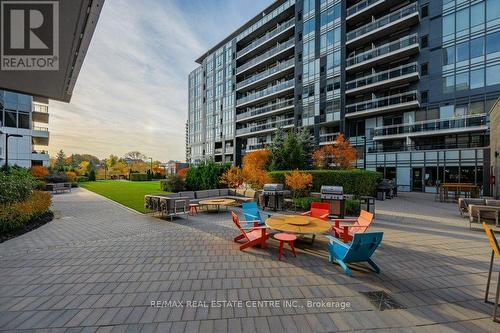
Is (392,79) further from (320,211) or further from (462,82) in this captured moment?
(320,211)

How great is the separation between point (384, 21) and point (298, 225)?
31475 mm

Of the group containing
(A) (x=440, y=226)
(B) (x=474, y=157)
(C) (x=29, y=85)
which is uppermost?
(C) (x=29, y=85)

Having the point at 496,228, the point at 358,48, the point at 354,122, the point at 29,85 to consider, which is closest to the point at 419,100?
the point at 354,122

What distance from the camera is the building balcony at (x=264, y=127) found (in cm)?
3661

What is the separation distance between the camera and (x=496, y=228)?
8.29m

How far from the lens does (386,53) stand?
2595cm

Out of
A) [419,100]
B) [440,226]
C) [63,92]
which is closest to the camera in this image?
[63,92]

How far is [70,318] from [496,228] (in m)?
13.1

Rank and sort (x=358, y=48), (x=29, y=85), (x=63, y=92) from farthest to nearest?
(x=358, y=48), (x=63, y=92), (x=29, y=85)

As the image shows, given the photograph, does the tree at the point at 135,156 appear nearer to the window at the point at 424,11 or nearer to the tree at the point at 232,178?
the tree at the point at 232,178

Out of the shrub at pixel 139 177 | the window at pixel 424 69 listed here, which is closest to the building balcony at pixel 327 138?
the window at pixel 424 69

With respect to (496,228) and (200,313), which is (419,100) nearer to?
(496,228)

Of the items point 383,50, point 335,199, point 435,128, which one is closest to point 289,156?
point 335,199
